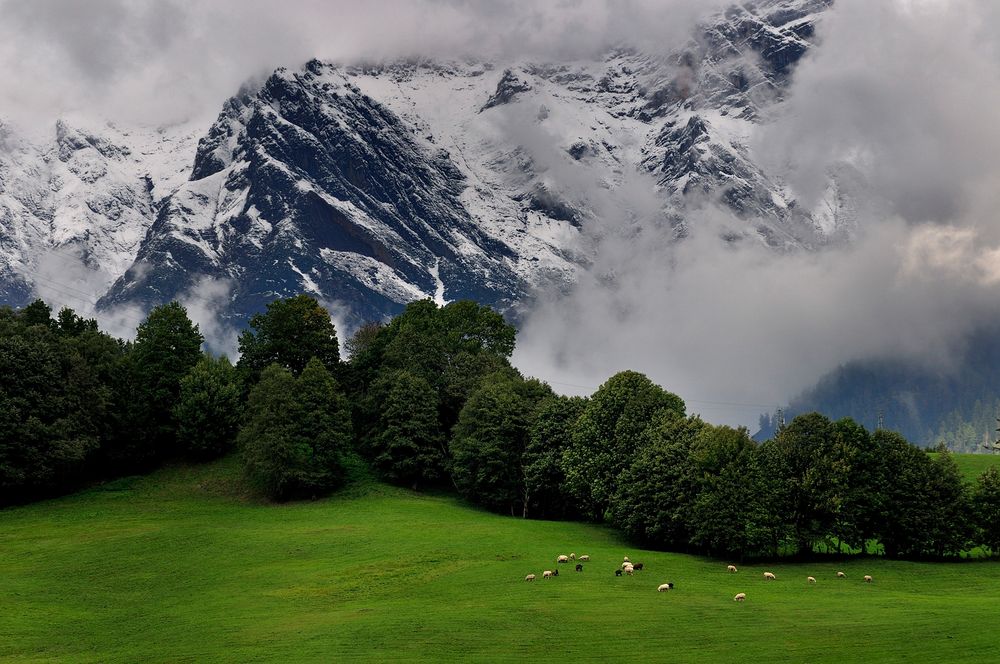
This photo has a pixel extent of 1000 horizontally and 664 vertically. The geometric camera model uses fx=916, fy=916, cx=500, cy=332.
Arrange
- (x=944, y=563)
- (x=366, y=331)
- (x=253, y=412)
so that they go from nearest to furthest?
(x=944, y=563) → (x=253, y=412) → (x=366, y=331)

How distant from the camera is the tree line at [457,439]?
75.4 m

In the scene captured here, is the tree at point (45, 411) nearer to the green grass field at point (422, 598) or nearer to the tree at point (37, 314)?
the tree at point (37, 314)

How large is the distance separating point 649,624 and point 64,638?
103ft

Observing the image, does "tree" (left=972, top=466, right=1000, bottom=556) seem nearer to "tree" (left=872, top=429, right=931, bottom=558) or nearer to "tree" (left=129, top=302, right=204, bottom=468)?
"tree" (left=872, top=429, right=931, bottom=558)

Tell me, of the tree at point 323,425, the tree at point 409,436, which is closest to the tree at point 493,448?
the tree at point 409,436

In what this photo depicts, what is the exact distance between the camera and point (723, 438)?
7794 centimetres

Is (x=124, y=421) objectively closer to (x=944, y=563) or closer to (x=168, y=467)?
(x=168, y=467)

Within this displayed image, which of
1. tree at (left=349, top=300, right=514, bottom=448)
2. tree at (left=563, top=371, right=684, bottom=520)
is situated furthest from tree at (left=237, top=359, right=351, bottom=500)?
tree at (left=563, top=371, right=684, bottom=520)

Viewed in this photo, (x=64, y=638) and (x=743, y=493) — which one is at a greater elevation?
(x=743, y=493)

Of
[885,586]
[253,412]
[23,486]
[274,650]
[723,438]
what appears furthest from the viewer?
[253,412]

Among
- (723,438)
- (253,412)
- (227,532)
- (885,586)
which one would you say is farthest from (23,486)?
(885,586)

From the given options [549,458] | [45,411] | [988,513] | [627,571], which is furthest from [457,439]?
[988,513]

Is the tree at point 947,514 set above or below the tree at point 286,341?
below

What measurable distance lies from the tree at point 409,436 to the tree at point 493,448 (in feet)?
14.1
